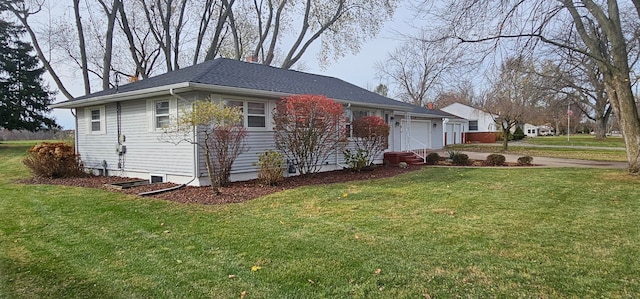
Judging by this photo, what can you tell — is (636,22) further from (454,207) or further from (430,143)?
(430,143)

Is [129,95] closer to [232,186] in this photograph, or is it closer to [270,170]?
[232,186]

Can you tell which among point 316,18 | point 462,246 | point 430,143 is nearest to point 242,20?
point 316,18

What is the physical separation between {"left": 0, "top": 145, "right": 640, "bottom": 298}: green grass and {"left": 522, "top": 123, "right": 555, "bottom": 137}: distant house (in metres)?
71.0

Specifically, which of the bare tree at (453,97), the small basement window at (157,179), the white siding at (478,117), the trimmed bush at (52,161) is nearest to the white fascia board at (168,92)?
the trimmed bush at (52,161)

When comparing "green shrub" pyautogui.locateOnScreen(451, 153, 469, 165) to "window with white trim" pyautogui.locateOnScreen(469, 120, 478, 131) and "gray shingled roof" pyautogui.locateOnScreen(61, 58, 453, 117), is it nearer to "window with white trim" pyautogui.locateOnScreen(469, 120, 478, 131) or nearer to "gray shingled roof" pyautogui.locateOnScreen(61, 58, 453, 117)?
"gray shingled roof" pyautogui.locateOnScreen(61, 58, 453, 117)

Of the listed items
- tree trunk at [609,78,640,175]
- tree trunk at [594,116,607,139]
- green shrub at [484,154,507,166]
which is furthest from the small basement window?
tree trunk at [594,116,607,139]

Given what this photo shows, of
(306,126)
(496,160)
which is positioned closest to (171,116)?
(306,126)

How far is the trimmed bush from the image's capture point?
1100cm

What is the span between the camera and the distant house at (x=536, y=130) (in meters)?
71.1

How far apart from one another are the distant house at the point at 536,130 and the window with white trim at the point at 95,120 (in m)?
71.3

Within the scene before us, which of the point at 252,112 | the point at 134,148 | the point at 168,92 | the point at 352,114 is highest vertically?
the point at 168,92

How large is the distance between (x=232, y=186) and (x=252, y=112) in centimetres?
232

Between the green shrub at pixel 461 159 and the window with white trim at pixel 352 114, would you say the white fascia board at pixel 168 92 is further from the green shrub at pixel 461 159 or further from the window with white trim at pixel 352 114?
the green shrub at pixel 461 159

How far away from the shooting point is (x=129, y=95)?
32.8 feet
